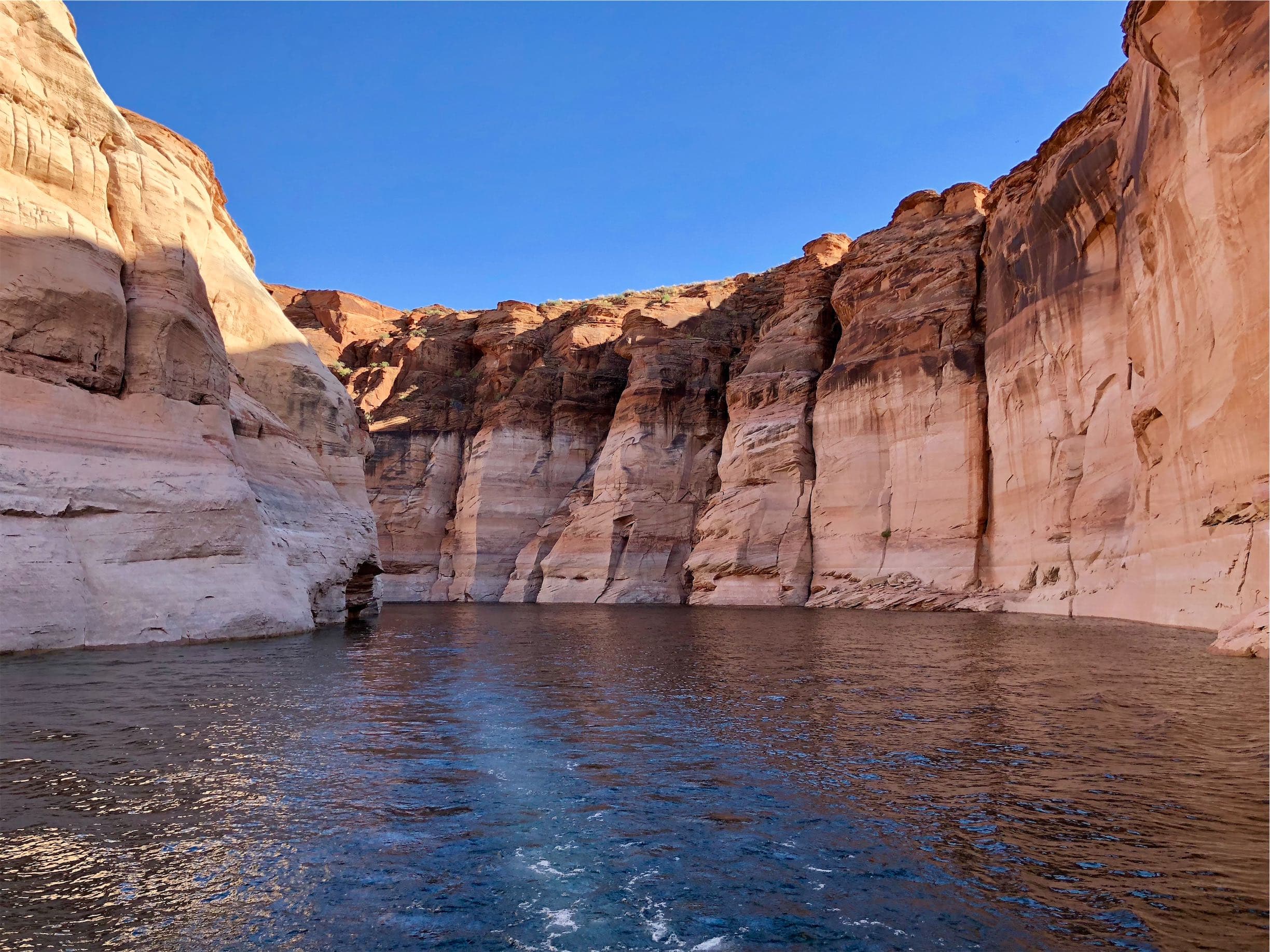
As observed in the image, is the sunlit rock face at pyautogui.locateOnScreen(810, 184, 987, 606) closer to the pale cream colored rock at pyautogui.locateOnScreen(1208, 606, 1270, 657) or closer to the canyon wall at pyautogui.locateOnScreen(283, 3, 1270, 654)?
the canyon wall at pyautogui.locateOnScreen(283, 3, 1270, 654)

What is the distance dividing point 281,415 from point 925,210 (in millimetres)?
34053

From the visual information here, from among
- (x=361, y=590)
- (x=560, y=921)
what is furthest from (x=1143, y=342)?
(x=361, y=590)

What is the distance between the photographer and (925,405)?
1400 inches

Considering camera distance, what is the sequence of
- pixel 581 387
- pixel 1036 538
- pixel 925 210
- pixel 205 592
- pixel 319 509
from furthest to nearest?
pixel 581 387, pixel 925 210, pixel 1036 538, pixel 319 509, pixel 205 592

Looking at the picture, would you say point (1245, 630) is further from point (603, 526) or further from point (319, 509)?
point (603, 526)

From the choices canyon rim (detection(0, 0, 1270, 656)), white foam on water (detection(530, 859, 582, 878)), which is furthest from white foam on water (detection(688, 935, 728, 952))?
canyon rim (detection(0, 0, 1270, 656))

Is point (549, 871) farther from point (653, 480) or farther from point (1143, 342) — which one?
point (653, 480)

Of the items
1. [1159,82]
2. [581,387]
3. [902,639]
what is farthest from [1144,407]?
[581,387]

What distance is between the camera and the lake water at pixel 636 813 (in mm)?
3641

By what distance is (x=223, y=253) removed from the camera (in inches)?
953

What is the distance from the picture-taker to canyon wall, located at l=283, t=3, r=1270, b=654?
1655cm

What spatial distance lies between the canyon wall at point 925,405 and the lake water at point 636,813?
24.3 ft

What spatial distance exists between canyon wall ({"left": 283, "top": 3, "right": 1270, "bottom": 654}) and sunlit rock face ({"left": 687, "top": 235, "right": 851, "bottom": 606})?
149 mm

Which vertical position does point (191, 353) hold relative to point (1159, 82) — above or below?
below
